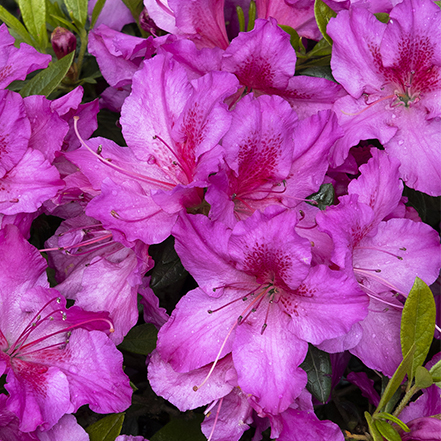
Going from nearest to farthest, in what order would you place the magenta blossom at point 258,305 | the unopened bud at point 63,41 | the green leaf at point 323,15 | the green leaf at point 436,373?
1. the magenta blossom at point 258,305
2. the green leaf at point 436,373
3. the green leaf at point 323,15
4. the unopened bud at point 63,41

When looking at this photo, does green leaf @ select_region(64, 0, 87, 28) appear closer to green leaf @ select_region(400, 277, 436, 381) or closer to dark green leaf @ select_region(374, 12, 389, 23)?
dark green leaf @ select_region(374, 12, 389, 23)

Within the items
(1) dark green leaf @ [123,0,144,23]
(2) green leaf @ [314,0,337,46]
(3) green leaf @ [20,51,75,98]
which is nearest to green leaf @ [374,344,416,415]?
(2) green leaf @ [314,0,337,46]

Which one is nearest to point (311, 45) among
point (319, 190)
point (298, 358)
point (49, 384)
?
point (319, 190)

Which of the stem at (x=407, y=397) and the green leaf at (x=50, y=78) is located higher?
the green leaf at (x=50, y=78)

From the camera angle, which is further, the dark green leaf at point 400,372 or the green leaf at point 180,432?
the green leaf at point 180,432

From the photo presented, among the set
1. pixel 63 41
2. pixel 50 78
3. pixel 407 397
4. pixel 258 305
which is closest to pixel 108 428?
pixel 258 305

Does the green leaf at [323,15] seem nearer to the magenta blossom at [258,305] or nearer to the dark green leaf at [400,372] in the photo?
the magenta blossom at [258,305]

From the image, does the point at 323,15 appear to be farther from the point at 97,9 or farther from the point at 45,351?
the point at 45,351

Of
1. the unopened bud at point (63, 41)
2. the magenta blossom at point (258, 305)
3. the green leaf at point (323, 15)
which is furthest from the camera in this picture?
the unopened bud at point (63, 41)

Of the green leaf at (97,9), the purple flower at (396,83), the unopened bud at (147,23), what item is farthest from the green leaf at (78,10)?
the purple flower at (396,83)
